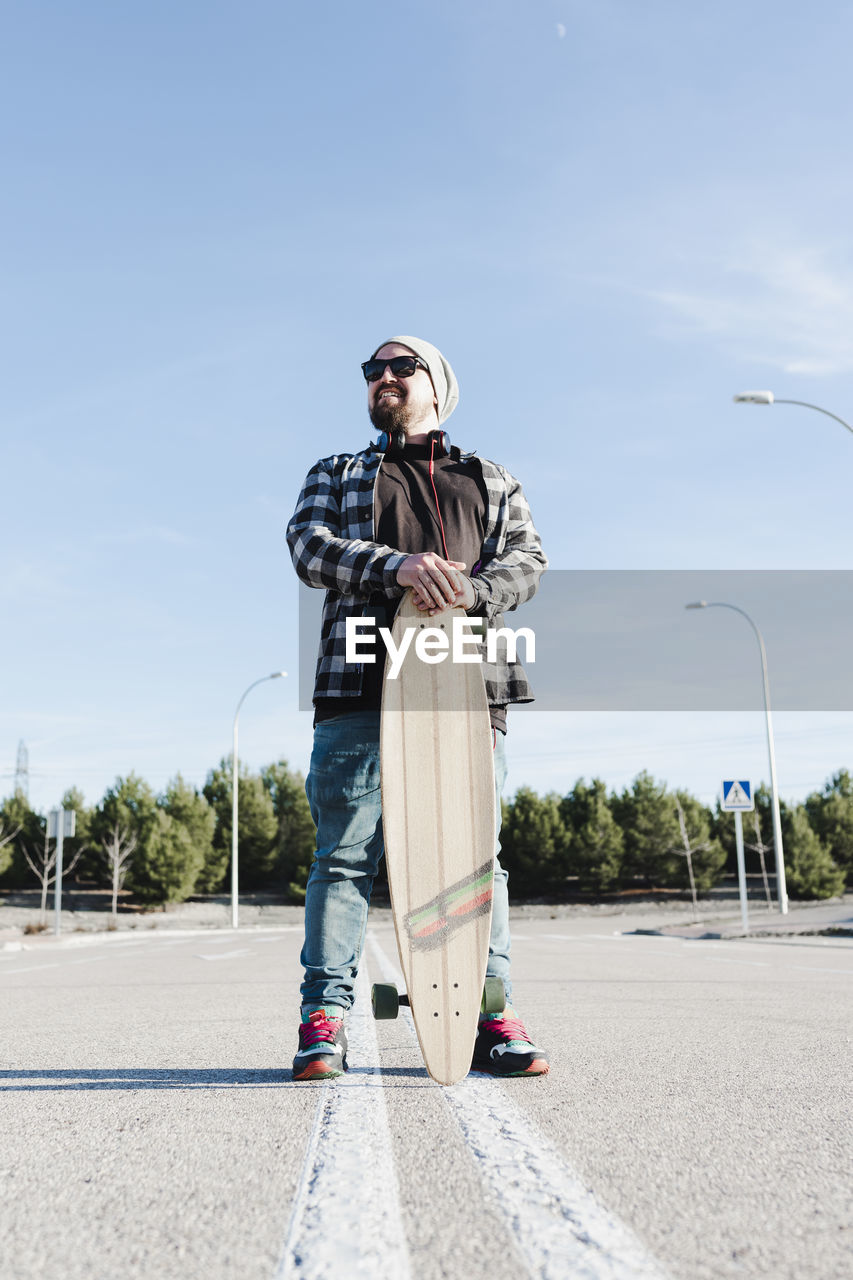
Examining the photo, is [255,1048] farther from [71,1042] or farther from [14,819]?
[14,819]

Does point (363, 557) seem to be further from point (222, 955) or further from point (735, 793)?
point (735, 793)

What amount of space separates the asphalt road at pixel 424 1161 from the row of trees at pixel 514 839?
46346mm

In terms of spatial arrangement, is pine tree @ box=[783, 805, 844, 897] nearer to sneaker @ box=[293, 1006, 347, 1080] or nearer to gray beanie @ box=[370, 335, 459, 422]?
gray beanie @ box=[370, 335, 459, 422]

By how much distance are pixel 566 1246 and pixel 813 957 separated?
10.3m

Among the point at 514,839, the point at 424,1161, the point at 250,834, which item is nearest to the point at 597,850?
the point at 514,839

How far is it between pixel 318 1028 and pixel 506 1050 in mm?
506

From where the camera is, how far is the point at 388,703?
9.40 feet

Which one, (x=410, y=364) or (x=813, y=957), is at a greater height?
(x=410, y=364)

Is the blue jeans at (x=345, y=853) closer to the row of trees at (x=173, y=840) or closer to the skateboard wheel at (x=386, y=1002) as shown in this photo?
the skateboard wheel at (x=386, y=1002)

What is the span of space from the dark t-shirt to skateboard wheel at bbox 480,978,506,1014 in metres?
0.77

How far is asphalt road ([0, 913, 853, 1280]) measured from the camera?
49.7 inches

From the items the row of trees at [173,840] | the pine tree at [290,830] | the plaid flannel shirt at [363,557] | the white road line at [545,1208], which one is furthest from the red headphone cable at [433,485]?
the pine tree at [290,830]

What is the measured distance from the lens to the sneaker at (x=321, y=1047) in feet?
8.37

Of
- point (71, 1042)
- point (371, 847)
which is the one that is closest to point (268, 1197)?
point (371, 847)
